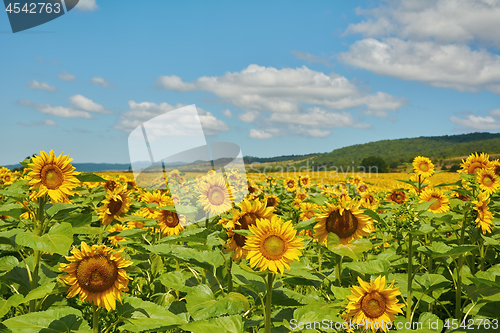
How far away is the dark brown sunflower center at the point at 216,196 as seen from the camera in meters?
3.41

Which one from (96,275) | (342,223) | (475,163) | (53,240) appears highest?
(475,163)

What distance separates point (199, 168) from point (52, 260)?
1830 mm

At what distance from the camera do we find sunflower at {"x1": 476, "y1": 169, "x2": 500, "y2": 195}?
5211 mm

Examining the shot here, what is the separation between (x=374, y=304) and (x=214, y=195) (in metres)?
1.67

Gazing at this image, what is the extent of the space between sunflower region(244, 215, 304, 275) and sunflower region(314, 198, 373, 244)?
883 millimetres

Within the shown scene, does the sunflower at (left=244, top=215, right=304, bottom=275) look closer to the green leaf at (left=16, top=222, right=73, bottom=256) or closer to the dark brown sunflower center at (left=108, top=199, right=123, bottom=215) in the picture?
the green leaf at (left=16, top=222, right=73, bottom=256)

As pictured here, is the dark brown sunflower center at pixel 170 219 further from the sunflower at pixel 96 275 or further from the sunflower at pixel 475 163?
the sunflower at pixel 475 163

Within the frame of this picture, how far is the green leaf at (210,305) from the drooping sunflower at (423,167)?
16.8 ft

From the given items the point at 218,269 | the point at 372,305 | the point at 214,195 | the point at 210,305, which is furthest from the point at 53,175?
the point at 372,305

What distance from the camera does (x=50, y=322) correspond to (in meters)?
2.20

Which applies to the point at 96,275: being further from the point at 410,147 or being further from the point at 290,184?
the point at 410,147

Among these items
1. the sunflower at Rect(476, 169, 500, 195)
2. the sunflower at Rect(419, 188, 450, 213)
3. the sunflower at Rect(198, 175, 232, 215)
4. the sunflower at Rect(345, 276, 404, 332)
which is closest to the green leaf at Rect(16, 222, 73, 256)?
the sunflower at Rect(198, 175, 232, 215)

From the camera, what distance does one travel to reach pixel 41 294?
7.58ft

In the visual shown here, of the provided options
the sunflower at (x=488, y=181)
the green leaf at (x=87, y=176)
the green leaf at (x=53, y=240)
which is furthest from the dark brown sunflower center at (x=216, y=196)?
the sunflower at (x=488, y=181)
